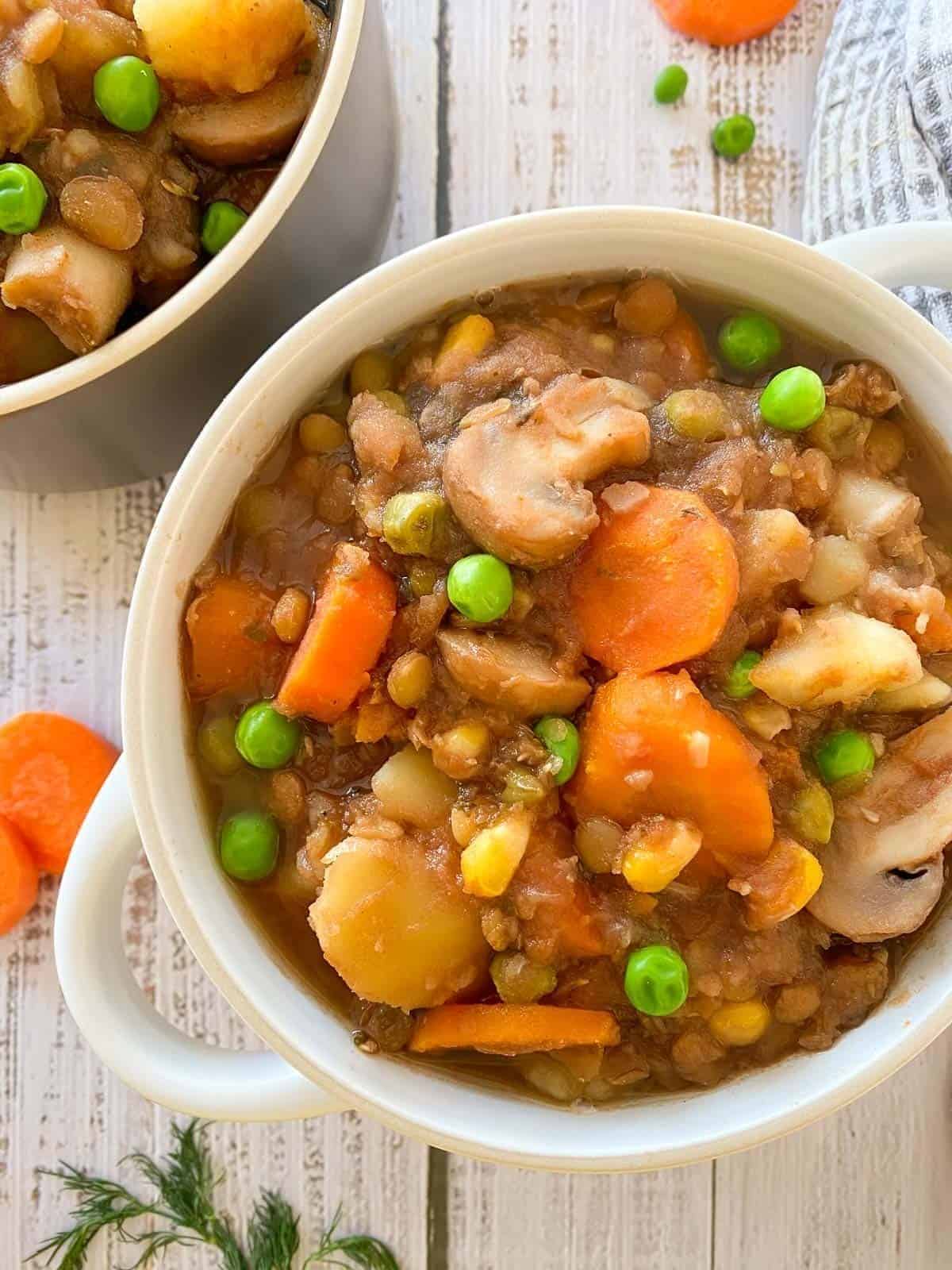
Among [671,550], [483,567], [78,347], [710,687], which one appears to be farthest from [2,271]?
[710,687]

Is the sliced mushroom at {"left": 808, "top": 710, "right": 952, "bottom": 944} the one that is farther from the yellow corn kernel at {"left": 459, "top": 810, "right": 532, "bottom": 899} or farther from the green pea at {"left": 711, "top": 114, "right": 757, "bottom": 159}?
the green pea at {"left": 711, "top": 114, "right": 757, "bottom": 159}

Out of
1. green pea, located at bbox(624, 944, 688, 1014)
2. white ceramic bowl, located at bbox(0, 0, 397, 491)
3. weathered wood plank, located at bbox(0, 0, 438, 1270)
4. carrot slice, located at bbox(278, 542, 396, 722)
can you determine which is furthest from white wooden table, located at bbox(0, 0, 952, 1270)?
green pea, located at bbox(624, 944, 688, 1014)

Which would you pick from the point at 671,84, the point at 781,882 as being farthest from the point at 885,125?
the point at 781,882

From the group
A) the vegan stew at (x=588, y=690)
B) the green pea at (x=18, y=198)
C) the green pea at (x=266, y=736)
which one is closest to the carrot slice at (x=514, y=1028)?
the vegan stew at (x=588, y=690)

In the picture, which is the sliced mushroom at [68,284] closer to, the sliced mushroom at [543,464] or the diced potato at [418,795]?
the sliced mushroom at [543,464]

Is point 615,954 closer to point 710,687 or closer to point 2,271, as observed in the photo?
point 710,687
